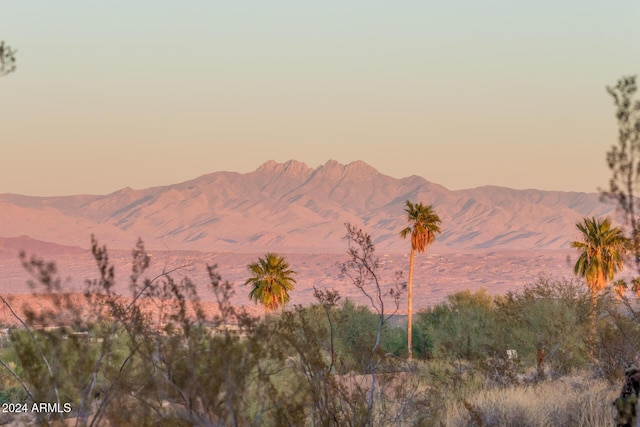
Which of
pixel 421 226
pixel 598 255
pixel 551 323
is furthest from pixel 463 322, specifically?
pixel 551 323

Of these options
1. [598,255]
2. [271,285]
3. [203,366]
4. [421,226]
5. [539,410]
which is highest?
[421,226]

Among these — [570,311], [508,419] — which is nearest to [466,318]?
[570,311]

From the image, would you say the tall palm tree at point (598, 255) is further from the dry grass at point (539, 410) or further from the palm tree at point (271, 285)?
the dry grass at point (539, 410)

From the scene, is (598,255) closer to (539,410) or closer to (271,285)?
(271,285)

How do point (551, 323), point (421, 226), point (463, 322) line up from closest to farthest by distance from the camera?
point (551, 323) < point (463, 322) < point (421, 226)

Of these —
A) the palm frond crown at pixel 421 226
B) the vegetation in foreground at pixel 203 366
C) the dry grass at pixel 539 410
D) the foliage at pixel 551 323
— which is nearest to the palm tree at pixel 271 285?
the palm frond crown at pixel 421 226

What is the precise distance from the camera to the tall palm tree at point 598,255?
6444 cm

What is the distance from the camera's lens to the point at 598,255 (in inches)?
2547

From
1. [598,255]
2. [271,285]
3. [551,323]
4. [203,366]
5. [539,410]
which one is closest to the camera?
[203,366]

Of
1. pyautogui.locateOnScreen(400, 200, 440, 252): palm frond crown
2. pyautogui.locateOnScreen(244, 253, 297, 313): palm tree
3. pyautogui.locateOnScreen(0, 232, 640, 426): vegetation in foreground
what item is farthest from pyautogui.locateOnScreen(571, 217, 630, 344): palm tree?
pyautogui.locateOnScreen(0, 232, 640, 426): vegetation in foreground

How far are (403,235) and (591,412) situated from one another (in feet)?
189

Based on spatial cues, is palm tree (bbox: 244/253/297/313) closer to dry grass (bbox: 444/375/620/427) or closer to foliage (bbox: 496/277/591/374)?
foliage (bbox: 496/277/591/374)

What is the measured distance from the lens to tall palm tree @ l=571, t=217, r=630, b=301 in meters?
64.4

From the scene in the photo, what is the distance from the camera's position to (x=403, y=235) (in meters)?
73.1
